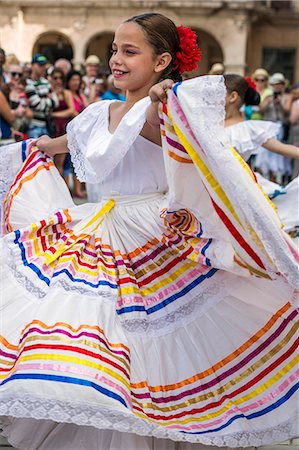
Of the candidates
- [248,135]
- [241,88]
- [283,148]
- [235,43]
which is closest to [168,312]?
[283,148]

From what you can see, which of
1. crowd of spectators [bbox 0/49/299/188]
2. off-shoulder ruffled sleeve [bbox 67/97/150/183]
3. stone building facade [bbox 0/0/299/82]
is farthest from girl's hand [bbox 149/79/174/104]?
stone building facade [bbox 0/0/299/82]

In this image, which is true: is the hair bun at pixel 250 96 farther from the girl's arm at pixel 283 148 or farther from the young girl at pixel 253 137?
the girl's arm at pixel 283 148

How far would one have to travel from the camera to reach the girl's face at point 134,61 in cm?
318

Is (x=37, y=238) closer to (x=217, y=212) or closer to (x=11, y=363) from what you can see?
(x=11, y=363)

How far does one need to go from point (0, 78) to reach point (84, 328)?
5.34 metres

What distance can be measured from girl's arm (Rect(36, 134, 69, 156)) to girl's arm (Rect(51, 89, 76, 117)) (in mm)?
6353

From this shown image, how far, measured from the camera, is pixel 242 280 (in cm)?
305

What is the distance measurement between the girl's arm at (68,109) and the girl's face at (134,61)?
269 inches

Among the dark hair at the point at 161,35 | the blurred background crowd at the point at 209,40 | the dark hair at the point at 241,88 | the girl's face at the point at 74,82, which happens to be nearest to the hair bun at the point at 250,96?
the dark hair at the point at 241,88

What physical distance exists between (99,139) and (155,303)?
666 mm

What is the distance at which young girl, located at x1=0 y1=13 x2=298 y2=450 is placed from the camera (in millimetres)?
2682

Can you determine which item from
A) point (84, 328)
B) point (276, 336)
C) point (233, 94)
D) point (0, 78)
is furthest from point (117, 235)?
point (0, 78)

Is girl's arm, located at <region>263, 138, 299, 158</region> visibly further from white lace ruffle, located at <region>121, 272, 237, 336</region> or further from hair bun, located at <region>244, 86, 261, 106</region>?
white lace ruffle, located at <region>121, 272, 237, 336</region>

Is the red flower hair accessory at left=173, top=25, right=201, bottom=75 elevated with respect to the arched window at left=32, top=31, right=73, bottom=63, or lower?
elevated
